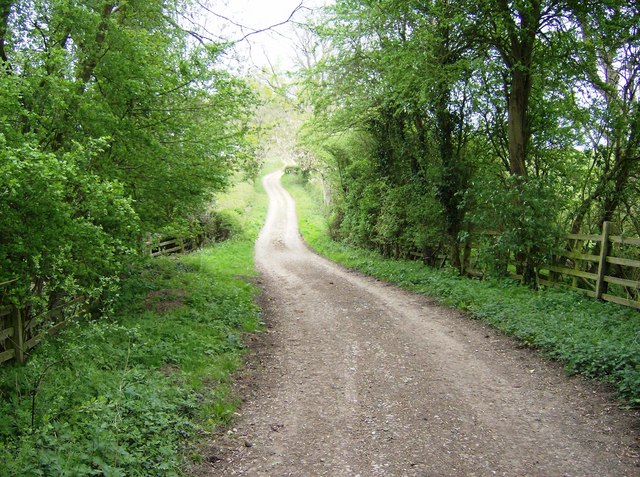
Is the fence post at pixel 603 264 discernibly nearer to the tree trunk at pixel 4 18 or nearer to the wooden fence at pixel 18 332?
the wooden fence at pixel 18 332

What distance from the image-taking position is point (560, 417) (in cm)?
508

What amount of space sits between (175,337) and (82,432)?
3275 millimetres

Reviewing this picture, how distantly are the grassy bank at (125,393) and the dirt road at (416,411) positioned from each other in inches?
21.3

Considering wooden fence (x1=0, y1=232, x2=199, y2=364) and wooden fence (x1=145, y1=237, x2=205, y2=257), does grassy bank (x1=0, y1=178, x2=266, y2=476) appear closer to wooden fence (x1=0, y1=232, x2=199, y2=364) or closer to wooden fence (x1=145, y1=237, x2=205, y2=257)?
wooden fence (x1=0, y1=232, x2=199, y2=364)

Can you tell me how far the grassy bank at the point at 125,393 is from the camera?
380 cm

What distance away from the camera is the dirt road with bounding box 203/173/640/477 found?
4301 millimetres

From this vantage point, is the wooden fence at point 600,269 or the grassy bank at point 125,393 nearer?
the grassy bank at point 125,393

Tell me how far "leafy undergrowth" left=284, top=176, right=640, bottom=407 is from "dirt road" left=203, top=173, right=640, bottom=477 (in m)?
0.30

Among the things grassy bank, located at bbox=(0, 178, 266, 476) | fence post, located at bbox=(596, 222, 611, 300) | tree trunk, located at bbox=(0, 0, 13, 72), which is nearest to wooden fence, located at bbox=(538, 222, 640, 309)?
fence post, located at bbox=(596, 222, 611, 300)

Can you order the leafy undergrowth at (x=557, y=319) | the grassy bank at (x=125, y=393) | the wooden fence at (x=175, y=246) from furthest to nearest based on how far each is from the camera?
the wooden fence at (x=175, y=246)
the leafy undergrowth at (x=557, y=319)
the grassy bank at (x=125, y=393)

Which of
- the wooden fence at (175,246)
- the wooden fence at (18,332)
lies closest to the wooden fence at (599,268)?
the wooden fence at (18,332)

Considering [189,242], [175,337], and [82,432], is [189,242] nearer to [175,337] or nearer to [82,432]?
[175,337]

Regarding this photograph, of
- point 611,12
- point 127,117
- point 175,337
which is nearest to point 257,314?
point 175,337

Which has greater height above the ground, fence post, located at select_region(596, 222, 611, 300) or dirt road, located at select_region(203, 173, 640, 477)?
fence post, located at select_region(596, 222, 611, 300)
